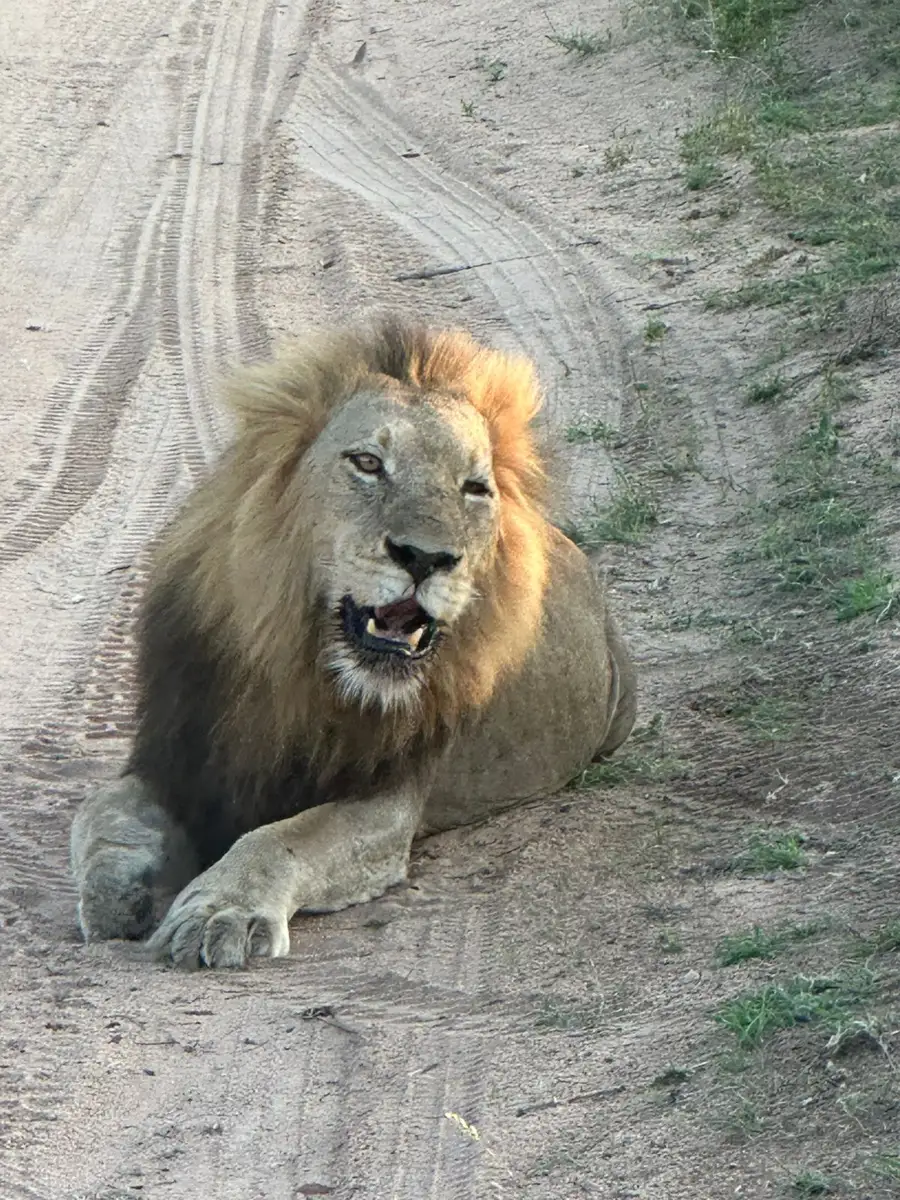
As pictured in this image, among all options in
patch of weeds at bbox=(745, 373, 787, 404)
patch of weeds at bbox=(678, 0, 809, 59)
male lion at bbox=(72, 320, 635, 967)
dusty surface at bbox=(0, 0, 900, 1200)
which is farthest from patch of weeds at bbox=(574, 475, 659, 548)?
patch of weeds at bbox=(678, 0, 809, 59)

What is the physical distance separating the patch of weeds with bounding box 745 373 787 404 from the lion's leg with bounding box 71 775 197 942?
494 cm

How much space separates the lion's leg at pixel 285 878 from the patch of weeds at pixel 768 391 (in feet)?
15.0

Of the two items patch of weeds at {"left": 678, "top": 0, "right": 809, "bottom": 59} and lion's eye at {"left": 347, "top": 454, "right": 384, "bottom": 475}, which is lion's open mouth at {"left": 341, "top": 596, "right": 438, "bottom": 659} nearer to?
lion's eye at {"left": 347, "top": 454, "right": 384, "bottom": 475}

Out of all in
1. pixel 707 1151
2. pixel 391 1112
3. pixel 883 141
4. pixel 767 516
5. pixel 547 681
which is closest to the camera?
pixel 707 1151

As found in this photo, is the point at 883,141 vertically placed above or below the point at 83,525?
above

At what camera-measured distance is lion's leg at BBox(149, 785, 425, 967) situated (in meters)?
5.38

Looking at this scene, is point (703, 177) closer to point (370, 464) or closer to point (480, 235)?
point (480, 235)

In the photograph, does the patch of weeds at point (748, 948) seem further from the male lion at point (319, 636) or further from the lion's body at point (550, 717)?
the lion's body at point (550, 717)

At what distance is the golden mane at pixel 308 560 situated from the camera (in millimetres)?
5484

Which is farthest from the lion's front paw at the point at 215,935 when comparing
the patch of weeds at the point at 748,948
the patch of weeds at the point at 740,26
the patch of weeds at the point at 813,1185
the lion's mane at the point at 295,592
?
the patch of weeds at the point at 740,26

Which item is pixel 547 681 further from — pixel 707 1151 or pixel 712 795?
pixel 707 1151

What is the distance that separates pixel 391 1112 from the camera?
4.52 metres

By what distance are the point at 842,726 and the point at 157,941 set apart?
100 inches

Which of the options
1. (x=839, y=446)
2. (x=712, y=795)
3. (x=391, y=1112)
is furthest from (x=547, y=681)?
(x=839, y=446)
